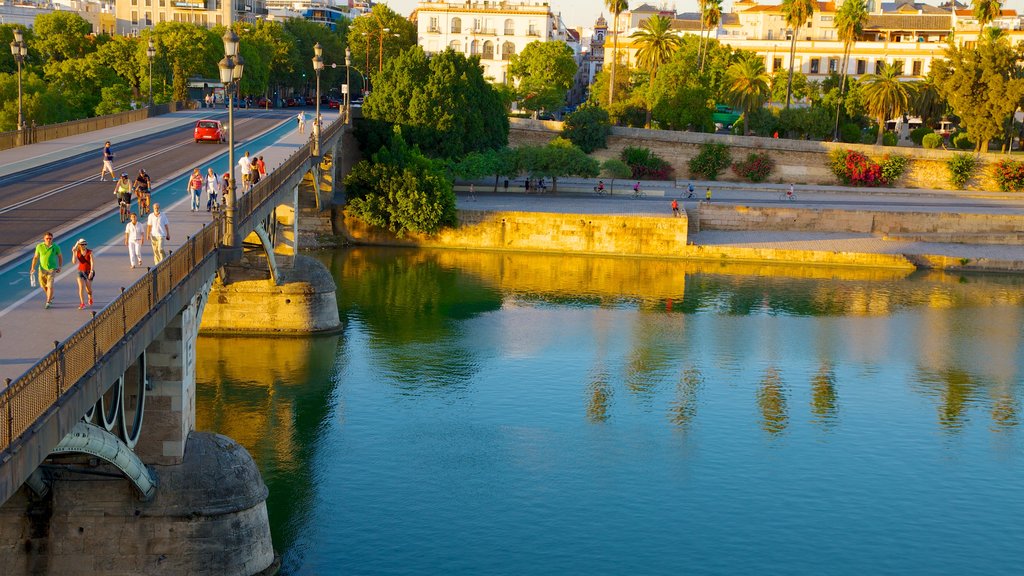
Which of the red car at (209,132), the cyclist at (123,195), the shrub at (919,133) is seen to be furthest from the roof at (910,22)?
the cyclist at (123,195)

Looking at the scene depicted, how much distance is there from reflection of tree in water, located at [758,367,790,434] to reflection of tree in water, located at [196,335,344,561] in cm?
1446

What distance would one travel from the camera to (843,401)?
136 ft

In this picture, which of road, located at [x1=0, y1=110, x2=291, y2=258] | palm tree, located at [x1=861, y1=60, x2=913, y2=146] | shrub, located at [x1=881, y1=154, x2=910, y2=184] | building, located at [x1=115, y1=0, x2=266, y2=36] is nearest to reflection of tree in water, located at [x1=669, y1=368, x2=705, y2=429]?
road, located at [x1=0, y1=110, x2=291, y2=258]

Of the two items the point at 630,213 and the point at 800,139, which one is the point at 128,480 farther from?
the point at 800,139

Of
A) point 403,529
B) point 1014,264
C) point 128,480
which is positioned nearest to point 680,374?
point 403,529

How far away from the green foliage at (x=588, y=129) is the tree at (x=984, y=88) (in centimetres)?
2718

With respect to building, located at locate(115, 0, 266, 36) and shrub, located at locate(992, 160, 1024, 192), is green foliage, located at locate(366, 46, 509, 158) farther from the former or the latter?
building, located at locate(115, 0, 266, 36)

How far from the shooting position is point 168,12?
501ft

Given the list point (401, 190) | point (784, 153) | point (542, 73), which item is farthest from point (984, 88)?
point (401, 190)

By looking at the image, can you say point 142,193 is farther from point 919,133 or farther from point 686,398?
point 919,133

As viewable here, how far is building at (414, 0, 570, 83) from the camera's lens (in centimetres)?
12662

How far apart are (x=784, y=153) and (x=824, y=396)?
164ft

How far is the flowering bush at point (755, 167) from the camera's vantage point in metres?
88.4

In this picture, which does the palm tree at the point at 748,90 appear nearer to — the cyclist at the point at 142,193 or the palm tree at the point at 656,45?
the palm tree at the point at 656,45
